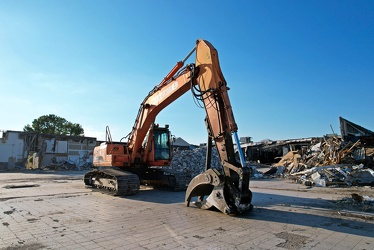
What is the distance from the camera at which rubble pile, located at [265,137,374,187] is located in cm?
1389

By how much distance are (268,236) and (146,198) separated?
561cm

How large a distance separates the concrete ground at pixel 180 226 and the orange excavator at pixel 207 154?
2.11 ft

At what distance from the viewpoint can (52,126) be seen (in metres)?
64.3

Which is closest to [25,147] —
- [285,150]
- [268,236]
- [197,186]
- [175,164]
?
[175,164]

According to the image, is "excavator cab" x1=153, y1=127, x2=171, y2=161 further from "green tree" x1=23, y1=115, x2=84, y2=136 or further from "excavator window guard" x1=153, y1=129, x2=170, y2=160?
"green tree" x1=23, y1=115, x2=84, y2=136

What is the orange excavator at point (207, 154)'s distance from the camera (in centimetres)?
657

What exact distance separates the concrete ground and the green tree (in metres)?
61.1

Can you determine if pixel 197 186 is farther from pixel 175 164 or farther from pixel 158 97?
pixel 175 164

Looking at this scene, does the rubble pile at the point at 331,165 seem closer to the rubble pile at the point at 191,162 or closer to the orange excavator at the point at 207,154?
the rubble pile at the point at 191,162

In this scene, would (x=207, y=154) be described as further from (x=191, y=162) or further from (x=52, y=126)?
(x=52, y=126)

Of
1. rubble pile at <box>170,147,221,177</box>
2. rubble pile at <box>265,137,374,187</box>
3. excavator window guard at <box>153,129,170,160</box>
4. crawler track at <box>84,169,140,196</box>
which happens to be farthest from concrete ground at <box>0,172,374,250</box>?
rubble pile at <box>170,147,221,177</box>

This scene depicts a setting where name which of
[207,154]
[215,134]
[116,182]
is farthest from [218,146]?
[116,182]

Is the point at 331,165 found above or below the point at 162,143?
below

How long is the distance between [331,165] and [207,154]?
37.1ft
